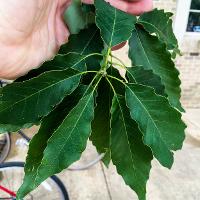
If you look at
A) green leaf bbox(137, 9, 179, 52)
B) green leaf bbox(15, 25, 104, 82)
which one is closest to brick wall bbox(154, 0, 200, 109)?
green leaf bbox(137, 9, 179, 52)

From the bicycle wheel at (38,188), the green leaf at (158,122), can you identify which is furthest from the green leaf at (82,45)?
the bicycle wheel at (38,188)

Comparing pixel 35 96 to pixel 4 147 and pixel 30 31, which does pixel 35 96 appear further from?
pixel 4 147

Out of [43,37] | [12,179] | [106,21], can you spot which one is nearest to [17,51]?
[43,37]

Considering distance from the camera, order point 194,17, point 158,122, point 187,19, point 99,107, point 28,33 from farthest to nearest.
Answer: point 194,17
point 187,19
point 28,33
point 99,107
point 158,122

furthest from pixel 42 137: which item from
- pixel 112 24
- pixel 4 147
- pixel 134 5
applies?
pixel 4 147

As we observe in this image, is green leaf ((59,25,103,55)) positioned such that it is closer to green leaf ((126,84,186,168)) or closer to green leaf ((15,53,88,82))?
green leaf ((15,53,88,82))

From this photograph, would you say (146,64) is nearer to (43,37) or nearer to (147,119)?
(147,119)
